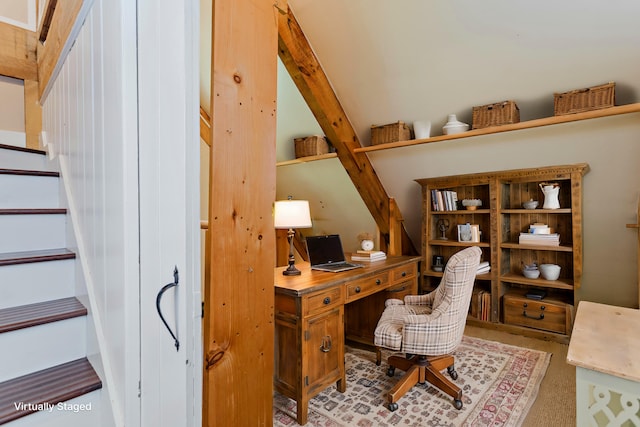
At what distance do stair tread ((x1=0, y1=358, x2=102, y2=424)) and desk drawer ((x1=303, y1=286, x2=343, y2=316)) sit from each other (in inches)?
41.9

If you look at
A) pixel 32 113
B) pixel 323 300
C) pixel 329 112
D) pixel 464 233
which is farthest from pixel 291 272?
pixel 32 113

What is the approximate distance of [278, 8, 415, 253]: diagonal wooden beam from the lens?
8.20ft

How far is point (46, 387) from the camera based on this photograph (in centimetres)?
103

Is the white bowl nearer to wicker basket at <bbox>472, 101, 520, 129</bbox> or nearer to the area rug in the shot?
the area rug

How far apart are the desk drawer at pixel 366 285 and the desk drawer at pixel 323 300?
11 centimetres

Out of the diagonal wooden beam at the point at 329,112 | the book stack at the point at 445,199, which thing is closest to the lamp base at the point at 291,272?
the diagonal wooden beam at the point at 329,112

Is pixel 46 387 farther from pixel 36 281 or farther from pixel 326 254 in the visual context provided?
pixel 326 254

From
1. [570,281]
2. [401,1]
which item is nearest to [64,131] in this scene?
[401,1]

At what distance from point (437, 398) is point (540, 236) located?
1.87 meters

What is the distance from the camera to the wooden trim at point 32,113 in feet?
9.12

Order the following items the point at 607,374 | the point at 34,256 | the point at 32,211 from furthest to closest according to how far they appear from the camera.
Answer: the point at 32,211, the point at 34,256, the point at 607,374

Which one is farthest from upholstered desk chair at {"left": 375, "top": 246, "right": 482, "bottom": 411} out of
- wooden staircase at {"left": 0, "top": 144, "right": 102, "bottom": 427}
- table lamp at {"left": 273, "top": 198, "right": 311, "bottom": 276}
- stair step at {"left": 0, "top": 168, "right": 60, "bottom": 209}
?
stair step at {"left": 0, "top": 168, "right": 60, "bottom": 209}

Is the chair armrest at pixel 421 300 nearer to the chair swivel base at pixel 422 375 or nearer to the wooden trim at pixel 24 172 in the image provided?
the chair swivel base at pixel 422 375

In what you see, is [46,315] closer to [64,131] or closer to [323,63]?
[64,131]
